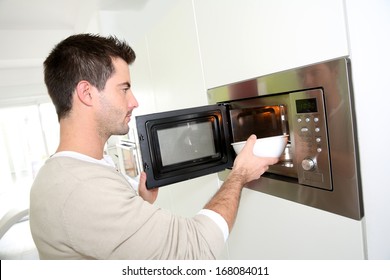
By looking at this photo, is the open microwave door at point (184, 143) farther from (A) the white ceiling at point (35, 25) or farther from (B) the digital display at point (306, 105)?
(A) the white ceiling at point (35, 25)

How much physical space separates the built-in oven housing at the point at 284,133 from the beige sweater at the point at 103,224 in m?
0.25

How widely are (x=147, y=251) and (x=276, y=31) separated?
2.20ft

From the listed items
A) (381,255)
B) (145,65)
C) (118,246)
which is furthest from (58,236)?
(145,65)

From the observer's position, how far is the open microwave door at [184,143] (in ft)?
2.88

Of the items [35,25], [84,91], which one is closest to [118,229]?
[84,91]

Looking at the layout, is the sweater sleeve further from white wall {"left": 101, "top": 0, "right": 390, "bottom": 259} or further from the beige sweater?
white wall {"left": 101, "top": 0, "right": 390, "bottom": 259}

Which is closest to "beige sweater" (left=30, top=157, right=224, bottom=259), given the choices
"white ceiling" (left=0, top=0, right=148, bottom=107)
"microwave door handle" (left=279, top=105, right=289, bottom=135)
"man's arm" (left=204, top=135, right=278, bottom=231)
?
"man's arm" (left=204, top=135, right=278, bottom=231)

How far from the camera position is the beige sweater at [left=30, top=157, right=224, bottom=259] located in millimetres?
607

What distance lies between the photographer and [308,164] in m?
0.73

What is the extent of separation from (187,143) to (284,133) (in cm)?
35

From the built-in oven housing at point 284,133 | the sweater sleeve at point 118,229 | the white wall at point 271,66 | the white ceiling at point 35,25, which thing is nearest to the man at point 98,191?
the sweater sleeve at point 118,229

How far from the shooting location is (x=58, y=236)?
0.64 m

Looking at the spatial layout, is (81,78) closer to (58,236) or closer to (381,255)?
(58,236)

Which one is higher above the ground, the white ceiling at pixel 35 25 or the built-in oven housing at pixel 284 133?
the white ceiling at pixel 35 25
